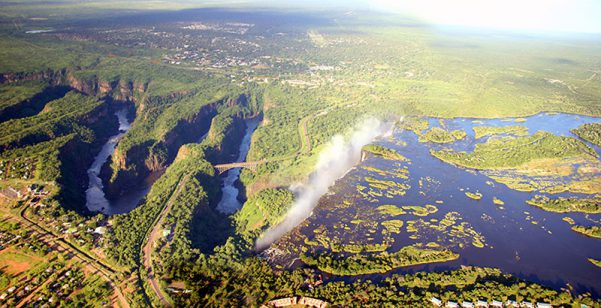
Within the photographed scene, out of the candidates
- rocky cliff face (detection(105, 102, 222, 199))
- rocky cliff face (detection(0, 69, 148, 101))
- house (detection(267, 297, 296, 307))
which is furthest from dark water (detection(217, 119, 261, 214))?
rocky cliff face (detection(0, 69, 148, 101))

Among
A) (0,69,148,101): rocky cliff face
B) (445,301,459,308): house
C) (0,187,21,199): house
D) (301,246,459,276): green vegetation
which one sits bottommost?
(301,246,459,276): green vegetation

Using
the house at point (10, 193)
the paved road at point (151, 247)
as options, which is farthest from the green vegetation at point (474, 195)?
the house at point (10, 193)

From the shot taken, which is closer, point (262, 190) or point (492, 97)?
→ point (262, 190)

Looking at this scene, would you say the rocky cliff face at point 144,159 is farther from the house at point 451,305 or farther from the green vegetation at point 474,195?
the house at point 451,305

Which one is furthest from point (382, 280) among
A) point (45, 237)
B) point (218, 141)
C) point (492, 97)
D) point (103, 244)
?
point (492, 97)

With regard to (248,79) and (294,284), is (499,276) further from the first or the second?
(248,79)

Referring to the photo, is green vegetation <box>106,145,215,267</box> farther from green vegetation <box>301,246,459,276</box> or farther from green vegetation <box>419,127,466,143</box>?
green vegetation <box>419,127,466,143</box>
